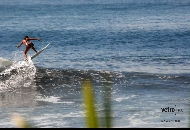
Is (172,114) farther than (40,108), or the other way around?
(40,108)

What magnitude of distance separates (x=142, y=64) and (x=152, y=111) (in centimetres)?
1457

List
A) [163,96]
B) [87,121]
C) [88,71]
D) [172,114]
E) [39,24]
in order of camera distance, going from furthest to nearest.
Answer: [39,24] < [88,71] < [163,96] < [172,114] < [87,121]

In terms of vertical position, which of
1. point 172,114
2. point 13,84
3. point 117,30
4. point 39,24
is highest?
point 39,24

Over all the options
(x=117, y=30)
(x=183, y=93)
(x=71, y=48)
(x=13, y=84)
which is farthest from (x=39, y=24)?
(x=183, y=93)

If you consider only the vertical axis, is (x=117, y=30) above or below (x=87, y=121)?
above

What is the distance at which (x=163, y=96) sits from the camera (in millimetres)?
19062

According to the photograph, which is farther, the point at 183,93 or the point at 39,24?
the point at 39,24

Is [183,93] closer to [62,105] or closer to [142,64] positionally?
[62,105]

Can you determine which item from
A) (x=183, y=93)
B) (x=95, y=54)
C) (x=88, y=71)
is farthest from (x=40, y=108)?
(x=95, y=54)

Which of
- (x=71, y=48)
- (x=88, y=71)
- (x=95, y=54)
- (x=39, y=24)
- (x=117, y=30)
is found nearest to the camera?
(x=88, y=71)

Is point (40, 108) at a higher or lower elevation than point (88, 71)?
lower

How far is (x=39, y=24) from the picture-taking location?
73.8 metres

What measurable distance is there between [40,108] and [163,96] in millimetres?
5081

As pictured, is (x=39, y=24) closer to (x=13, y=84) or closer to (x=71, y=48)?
(x=71, y=48)
